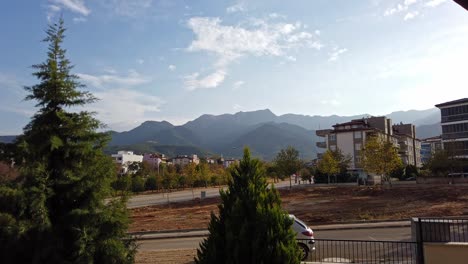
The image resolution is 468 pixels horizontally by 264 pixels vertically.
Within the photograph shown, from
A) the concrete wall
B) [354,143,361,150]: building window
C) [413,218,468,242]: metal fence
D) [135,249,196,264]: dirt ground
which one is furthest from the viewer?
[354,143,361,150]: building window

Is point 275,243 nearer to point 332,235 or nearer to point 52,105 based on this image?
point 52,105

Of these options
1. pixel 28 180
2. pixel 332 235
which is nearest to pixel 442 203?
pixel 332 235

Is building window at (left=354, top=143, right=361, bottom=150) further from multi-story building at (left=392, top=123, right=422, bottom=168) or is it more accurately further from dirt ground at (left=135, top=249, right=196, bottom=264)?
dirt ground at (left=135, top=249, right=196, bottom=264)

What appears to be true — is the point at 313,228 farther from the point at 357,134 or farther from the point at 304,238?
the point at 357,134

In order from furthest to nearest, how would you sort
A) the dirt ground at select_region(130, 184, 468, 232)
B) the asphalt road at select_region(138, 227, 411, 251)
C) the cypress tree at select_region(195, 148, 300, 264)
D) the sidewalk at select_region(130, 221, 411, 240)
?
the dirt ground at select_region(130, 184, 468, 232)
the sidewalk at select_region(130, 221, 411, 240)
the asphalt road at select_region(138, 227, 411, 251)
the cypress tree at select_region(195, 148, 300, 264)

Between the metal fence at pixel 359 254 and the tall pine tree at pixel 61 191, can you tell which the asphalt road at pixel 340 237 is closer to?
the metal fence at pixel 359 254

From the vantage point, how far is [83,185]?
12.0 metres

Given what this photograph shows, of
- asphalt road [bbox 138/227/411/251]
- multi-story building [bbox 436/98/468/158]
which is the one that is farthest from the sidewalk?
multi-story building [bbox 436/98/468/158]

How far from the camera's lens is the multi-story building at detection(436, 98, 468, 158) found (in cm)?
7881

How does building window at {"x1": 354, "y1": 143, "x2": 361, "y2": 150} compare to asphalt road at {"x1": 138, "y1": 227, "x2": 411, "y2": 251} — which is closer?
asphalt road at {"x1": 138, "y1": 227, "x2": 411, "y2": 251}

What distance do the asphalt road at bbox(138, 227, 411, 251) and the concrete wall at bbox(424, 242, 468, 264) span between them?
931cm

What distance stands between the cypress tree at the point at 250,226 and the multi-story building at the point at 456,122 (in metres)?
80.3

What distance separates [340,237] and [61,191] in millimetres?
14970

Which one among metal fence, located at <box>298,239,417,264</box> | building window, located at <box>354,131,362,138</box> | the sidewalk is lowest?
the sidewalk
